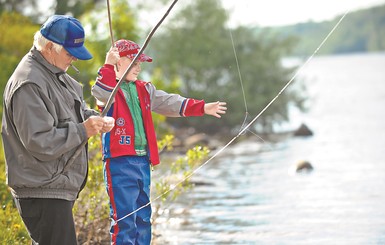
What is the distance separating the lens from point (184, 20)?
26.0 meters

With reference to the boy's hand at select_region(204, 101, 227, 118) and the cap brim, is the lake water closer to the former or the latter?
the boy's hand at select_region(204, 101, 227, 118)

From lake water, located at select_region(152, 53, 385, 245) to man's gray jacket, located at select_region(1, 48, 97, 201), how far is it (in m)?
3.39

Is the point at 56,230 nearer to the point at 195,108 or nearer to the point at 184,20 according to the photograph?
the point at 195,108

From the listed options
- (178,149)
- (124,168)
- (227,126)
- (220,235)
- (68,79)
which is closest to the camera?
(68,79)

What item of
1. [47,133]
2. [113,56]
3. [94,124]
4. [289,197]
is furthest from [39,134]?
[289,197]

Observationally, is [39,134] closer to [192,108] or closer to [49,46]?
[49,46]

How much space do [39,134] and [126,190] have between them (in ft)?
4.18

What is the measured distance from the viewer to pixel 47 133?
427 cm

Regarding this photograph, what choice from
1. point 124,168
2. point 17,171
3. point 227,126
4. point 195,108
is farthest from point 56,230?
point 227,126

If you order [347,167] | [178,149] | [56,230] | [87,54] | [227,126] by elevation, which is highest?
[227,126]

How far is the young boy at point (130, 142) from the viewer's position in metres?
5.41

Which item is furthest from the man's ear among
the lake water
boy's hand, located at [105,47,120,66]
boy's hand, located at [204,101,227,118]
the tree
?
the tree

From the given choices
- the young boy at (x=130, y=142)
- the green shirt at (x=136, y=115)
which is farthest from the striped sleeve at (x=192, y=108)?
the green shirt at (x=136, y=115)

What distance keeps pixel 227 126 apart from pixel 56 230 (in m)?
21.1
